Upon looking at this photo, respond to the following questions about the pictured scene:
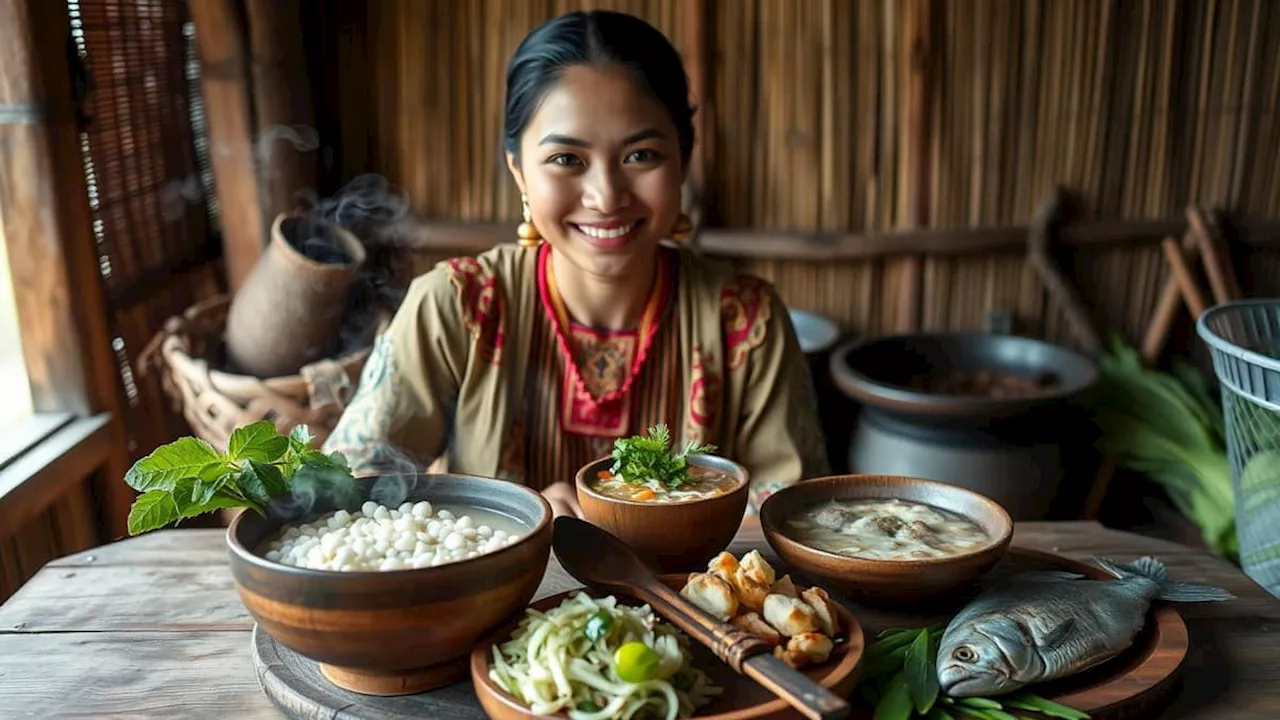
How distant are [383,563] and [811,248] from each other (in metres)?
3.03

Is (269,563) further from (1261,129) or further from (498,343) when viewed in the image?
(1261,129)

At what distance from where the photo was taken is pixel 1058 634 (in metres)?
1.28

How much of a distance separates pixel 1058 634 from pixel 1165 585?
327 mm

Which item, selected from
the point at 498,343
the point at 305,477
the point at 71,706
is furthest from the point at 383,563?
the point at 498,343

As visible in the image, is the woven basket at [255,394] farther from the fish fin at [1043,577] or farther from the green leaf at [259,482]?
the fish fin at [1043,577]

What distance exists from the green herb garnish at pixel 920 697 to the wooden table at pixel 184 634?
0.70ft

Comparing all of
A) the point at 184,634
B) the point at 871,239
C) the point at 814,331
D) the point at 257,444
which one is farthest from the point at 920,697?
the point at 871,239

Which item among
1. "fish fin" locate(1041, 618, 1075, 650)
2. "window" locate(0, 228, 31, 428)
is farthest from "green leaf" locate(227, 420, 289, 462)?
"window" locate(0, 228, 31, 428)

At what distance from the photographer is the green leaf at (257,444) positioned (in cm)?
138

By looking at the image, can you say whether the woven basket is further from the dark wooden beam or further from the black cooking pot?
the black cooking pot

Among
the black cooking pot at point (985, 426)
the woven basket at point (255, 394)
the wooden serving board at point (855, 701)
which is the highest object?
the wooden serving board at point (855, 701)

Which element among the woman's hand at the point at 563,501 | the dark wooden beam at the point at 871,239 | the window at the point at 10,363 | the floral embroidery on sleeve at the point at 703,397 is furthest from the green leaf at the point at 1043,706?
the dark wooden beam at the point at 871,239

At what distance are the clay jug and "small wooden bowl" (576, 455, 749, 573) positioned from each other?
1.74 meters

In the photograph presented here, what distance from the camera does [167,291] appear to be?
11.1ft
